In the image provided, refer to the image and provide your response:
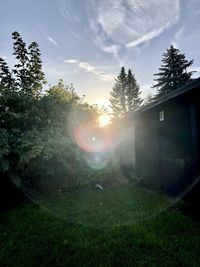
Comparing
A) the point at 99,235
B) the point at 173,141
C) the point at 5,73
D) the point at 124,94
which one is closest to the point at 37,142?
the point at 99,235

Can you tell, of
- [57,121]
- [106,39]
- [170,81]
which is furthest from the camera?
[170,81]

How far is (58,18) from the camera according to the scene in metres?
5.92

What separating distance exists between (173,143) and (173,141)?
0.06 metres

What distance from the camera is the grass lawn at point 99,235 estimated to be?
2668 mm

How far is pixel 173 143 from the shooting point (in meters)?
5.60

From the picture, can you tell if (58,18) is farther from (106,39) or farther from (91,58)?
(91,58)

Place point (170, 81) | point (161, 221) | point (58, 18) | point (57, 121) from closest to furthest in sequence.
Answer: point (161, 221), point (58, 18), point (57, 121), point (170, 81)

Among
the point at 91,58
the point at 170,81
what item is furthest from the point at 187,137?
the point at 170,81

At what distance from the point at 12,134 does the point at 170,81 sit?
67.4ft

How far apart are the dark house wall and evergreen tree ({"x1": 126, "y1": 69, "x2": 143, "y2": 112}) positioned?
25257 mm

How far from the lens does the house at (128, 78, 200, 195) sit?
4699 millimetres

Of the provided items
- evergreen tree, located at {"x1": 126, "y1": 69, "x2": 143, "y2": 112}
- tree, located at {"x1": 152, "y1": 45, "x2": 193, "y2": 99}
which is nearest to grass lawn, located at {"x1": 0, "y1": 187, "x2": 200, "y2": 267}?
tree, located at {"x1": 152, "y1": 45, "x2": 193, "y2": 99}

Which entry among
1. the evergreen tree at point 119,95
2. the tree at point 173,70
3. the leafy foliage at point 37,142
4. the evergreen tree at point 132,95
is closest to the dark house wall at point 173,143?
the leafy foliage at point 37,142

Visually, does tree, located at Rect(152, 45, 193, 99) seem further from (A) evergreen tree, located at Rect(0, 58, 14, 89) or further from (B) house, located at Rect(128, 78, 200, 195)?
(A) evergreen tree, located at Rect(0, 58, 14, 89)
